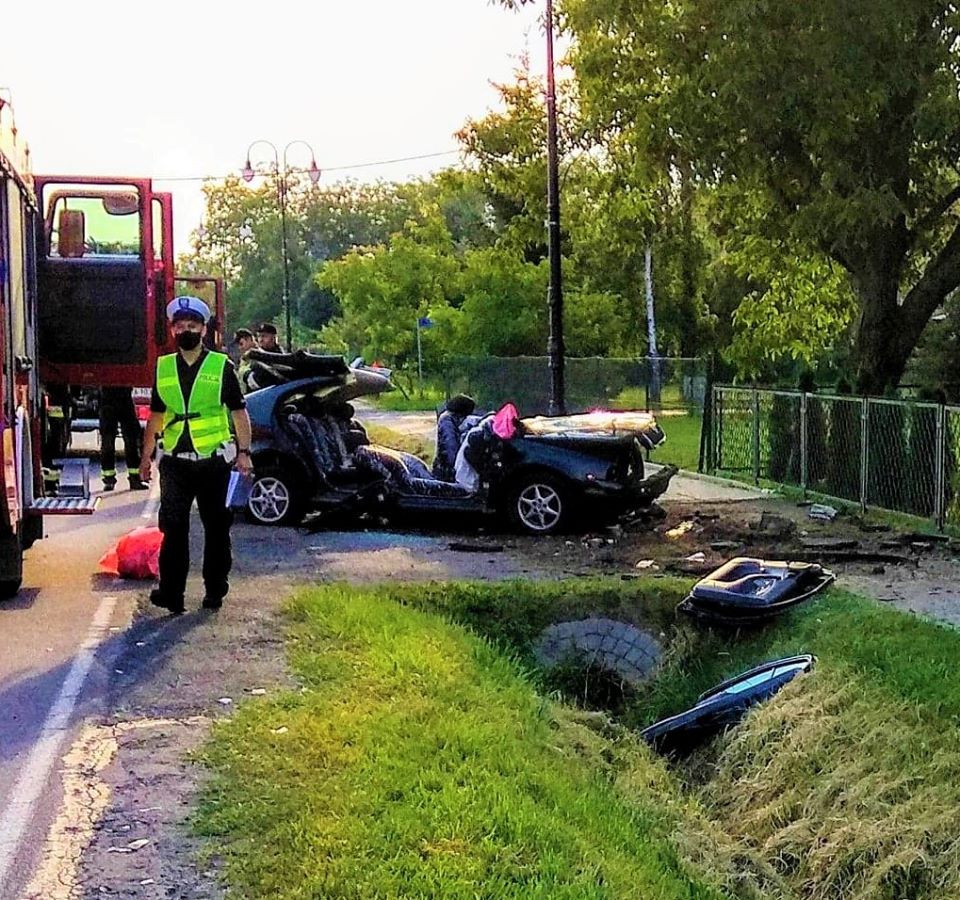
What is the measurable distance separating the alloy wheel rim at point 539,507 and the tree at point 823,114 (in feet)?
15.6

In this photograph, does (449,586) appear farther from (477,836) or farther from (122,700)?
(477,836)

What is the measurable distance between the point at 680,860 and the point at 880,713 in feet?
6.68

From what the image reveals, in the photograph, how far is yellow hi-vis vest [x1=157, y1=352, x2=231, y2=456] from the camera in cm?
882

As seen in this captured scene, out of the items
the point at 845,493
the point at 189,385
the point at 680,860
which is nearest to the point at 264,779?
the point at 680,860

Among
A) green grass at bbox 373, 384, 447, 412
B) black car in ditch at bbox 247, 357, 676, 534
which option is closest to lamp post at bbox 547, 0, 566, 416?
black car in ditch at bbox 247, 357, 676, 534

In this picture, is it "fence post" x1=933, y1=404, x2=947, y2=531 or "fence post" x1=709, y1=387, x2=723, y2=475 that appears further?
"fence post" x1=709, y1=387, x2=723, y2=475

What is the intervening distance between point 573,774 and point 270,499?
7918mm

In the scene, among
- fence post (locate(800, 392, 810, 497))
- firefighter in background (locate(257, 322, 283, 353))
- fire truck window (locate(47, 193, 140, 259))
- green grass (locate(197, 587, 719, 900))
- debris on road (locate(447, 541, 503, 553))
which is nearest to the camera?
green grass (locate(197, 587, 719, 900))

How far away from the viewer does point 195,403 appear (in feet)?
29.0

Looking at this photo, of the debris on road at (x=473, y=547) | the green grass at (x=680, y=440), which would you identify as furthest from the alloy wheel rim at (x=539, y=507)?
the green grass at (x=680, y=440)

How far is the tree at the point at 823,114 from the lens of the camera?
46.8ft

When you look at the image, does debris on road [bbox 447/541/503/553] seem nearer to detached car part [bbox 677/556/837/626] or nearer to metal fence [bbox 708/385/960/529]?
detached car part [bbox 677/556/837/626]

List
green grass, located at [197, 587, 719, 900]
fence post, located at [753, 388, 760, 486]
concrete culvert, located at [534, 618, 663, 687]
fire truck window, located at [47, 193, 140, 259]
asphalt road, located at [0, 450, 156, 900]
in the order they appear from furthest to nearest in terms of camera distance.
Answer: fence post, located at [753, 388, 760, 486], fire truck window, located at [47, 193, 140, 259], concrete culvert, located at [534, 618, 663, 687], asphalt road, located at [0, 450, 156, 900], green grass, located at [197, 587, 719, 900]

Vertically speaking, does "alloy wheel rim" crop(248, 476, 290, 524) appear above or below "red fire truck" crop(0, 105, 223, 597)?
below
